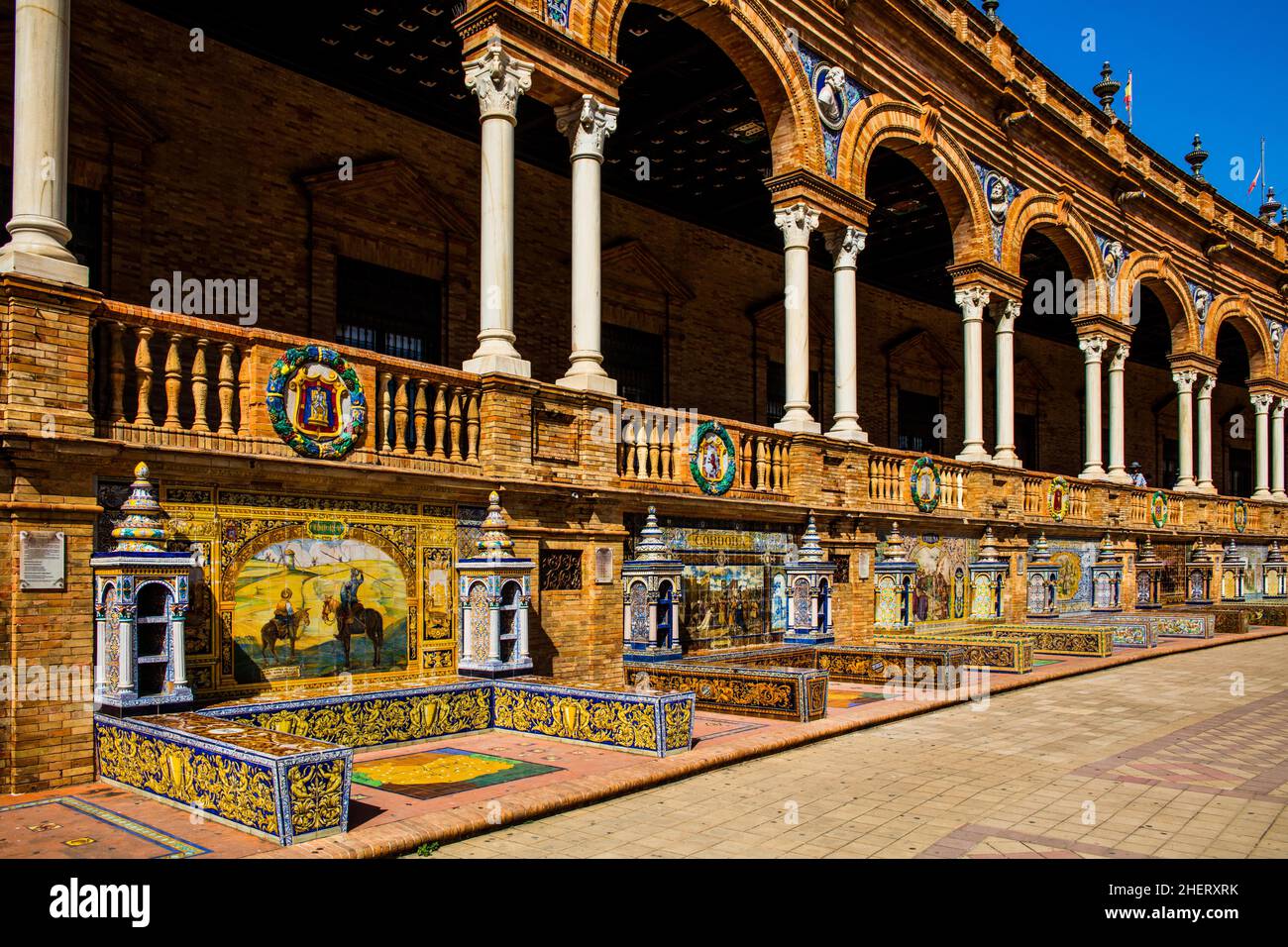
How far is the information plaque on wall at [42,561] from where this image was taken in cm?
715

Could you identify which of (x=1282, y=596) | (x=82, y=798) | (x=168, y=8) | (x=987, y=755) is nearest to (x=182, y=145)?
(x=168, y=8)

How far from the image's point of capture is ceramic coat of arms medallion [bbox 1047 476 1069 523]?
2177cm

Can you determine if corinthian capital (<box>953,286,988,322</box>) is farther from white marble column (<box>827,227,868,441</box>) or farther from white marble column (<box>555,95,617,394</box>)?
white marble column (<box>555,95,617,394</box>)

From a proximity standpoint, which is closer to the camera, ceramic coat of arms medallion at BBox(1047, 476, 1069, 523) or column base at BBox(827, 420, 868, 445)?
column base at BBox(827, 420, 868, 445)

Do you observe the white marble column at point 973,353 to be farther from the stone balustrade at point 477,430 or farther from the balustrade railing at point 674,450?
the balustrade railing at point 674,450

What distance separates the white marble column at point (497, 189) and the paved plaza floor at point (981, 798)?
5.11m

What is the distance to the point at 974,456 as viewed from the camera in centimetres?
1981

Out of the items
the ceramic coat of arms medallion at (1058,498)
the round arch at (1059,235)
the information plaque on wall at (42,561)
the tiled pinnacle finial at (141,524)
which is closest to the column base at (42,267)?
the tiled pinnacle finial at (141,524)

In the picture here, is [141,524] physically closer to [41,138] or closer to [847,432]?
[41,138]

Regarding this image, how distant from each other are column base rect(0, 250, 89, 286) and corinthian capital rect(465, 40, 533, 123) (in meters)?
4.90

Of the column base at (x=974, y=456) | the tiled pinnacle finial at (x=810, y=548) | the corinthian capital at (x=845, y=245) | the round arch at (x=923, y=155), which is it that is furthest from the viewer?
the column base at (x=974, y=456)

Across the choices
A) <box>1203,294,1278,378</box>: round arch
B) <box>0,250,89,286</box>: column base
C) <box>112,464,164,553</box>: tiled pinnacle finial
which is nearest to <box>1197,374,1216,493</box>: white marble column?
<box>1203,294,1278,378</box>: round arch

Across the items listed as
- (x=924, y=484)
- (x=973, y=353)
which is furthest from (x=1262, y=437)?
(x=924, y=484)

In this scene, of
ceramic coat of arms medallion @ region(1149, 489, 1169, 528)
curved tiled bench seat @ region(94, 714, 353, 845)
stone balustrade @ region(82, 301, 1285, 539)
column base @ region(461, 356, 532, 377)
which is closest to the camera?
curved tiled bench seat @ region(94, 714, 353, 845)
